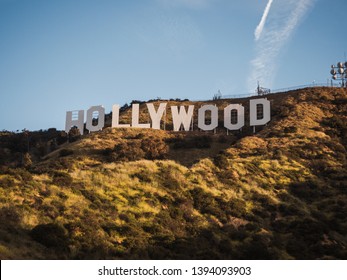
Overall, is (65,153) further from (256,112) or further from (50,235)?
(50,235)

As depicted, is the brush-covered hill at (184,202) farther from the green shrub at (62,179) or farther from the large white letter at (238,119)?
the large white letter at (238,119)

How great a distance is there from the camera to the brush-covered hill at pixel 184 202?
90.0ft

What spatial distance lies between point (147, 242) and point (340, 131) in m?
48.6

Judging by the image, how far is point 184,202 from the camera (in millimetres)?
37312

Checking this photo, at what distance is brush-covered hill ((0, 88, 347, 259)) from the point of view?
27.4 metres

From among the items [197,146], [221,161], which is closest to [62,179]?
[221,161]

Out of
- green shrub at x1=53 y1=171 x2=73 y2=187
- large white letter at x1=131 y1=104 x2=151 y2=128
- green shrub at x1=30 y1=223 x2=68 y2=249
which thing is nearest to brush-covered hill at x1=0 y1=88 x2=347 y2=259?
green shrub at x1=30 y1=223 x2=68 y2=249

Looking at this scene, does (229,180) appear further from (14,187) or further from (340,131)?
(340,131)

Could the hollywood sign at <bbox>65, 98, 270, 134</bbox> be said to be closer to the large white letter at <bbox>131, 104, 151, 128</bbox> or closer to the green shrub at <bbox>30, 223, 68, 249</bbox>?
the large white letter at <bbox>131, 104, 151, 128</bbox>

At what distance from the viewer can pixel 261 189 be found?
1738 inches

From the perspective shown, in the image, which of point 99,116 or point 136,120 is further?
point 99,116

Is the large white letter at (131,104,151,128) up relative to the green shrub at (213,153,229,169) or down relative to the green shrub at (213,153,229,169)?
up

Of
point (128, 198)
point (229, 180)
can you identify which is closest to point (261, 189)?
point (229, 180)

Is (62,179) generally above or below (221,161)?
below
